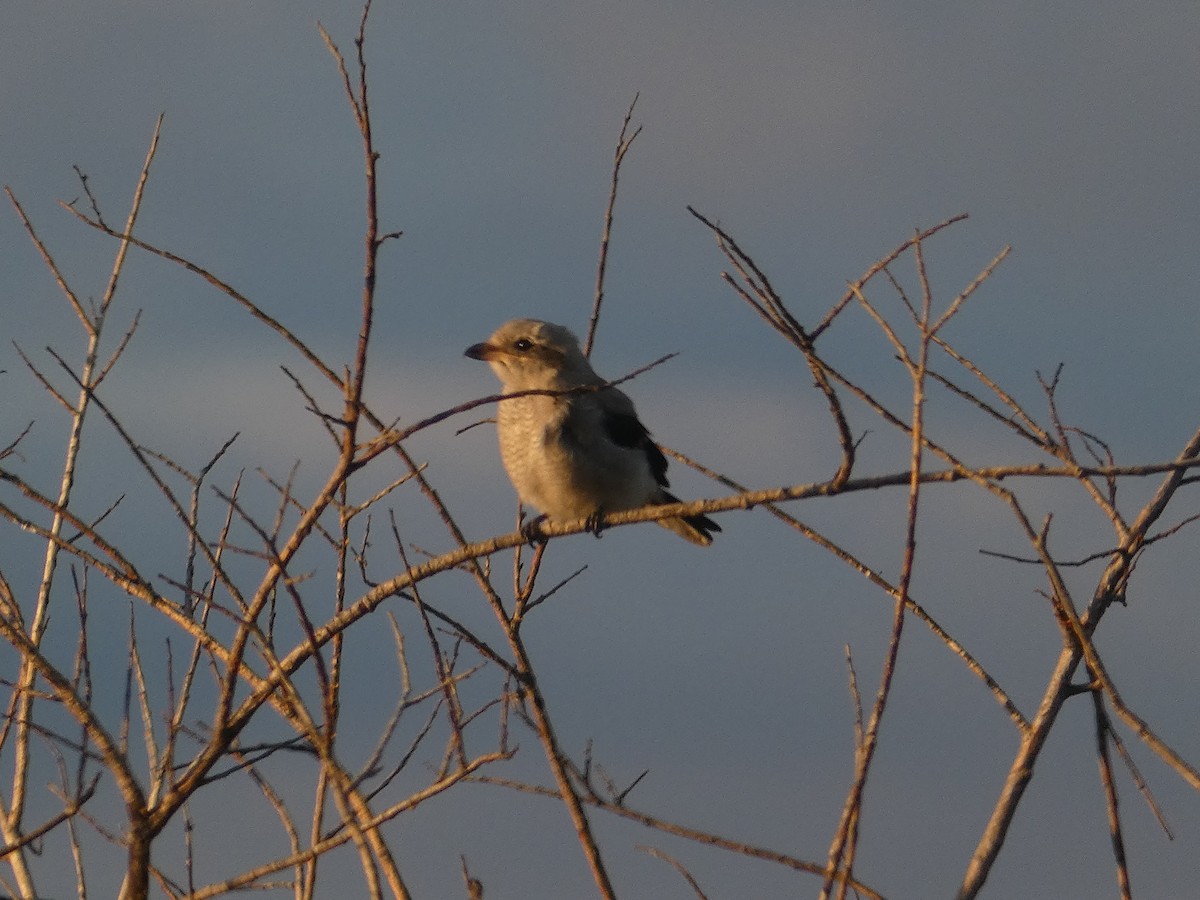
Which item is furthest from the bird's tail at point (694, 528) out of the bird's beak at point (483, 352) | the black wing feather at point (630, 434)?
the bird's beak at point (483, 352)

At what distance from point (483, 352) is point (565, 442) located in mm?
960

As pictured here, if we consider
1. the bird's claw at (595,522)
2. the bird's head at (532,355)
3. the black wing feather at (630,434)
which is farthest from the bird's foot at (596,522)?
the bird's head at (532,355)

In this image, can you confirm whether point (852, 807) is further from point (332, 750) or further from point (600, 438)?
point (600, 438)

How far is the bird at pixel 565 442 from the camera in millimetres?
7078

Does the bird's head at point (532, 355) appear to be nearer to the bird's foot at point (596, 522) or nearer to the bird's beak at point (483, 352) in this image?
the bird's beak at point (483, 352)

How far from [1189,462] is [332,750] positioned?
2227 mm

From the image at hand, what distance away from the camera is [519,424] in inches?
285

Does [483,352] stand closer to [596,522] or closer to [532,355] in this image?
[532,355]

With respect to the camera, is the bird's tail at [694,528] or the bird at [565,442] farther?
the bird's tail at [694,528]

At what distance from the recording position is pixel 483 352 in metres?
7.79

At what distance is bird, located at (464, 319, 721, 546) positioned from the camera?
7.08 metres

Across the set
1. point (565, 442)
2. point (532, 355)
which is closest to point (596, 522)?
point (565, 442)

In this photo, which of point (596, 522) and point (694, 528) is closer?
point (596, 522)

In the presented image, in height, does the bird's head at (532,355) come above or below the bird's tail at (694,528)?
above
